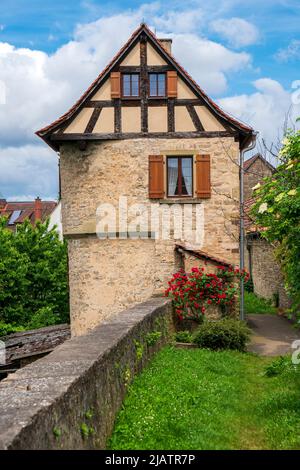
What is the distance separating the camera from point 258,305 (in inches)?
825

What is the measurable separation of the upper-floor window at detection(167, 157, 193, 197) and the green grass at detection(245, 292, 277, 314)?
6613 mm

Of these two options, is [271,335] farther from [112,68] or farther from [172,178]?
[112,68]

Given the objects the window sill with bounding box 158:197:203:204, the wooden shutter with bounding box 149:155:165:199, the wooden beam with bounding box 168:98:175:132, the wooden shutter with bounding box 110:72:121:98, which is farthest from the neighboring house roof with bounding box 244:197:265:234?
the wooden shutter with bounding box 110:72:121:98

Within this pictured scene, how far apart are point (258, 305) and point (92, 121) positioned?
10330 millimetres

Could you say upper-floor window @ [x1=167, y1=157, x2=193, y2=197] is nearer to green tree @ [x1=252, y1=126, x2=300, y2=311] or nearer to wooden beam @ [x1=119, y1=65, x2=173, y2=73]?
wooden beam @ [x1=119, y1=65, x2=173, y2=73]

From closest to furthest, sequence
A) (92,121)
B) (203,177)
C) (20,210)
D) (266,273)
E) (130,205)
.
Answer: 1. (92,121)
2. (203,177)
3. (130,205)
4. (266,273)
5. (20,210)

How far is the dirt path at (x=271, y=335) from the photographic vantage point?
12.5m

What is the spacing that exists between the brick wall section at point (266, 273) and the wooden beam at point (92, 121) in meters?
7.37

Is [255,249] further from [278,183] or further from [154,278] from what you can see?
[278,183]

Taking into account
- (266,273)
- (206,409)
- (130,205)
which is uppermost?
(130,205)

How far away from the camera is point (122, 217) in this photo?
14.8 meters

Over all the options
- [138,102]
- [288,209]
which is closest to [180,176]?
[138,102]

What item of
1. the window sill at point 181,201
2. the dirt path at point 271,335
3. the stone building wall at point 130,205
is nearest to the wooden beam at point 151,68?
the stone building wall at point 130,205

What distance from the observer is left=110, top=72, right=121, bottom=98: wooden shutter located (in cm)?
1443
